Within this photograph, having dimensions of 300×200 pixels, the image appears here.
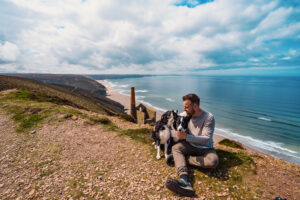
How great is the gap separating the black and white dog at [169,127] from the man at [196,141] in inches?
12.4

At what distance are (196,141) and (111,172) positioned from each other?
3.36 meters

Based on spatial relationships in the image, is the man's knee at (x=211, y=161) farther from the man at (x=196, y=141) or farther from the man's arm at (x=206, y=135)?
the man's arm at (x=206, y=135)

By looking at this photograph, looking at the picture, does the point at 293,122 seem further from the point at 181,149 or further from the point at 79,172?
the point at 79,172

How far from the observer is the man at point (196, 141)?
470 cm

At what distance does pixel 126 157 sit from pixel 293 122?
5974 cm

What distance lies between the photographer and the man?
4703 millimetres

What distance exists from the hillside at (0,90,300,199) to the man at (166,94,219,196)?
1.70 ft

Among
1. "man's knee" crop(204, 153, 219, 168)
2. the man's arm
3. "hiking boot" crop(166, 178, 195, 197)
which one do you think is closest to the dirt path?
"hiking boot" crop(166, 178, 195, 197)

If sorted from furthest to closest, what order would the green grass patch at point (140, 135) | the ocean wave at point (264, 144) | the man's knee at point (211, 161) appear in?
1. the ocean wave at point (264, 144)
2. the green grass patch at point (140, 135)
3. the man's knee at point (211, 161)

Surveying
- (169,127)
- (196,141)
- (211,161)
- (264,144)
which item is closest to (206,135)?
(196,141)

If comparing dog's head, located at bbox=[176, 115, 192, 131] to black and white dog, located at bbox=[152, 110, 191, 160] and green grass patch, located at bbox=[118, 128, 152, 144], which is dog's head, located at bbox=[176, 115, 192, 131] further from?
green grass patch, located at bbox=[118, 128, 152, 144]

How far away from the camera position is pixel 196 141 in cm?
479

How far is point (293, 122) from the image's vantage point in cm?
4388

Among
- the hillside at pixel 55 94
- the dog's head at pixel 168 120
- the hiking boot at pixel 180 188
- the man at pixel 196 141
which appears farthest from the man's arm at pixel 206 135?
the hillside at pixel 55 94
